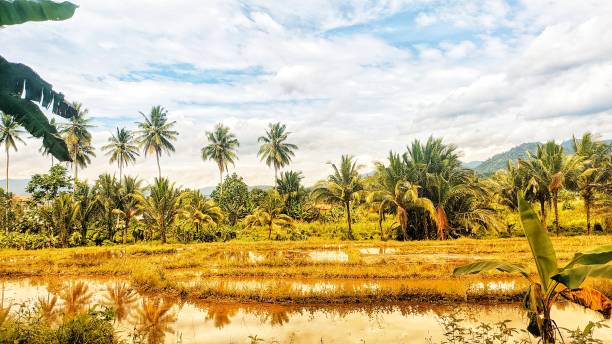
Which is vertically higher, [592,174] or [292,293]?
[592,174]

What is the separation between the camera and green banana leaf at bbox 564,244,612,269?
4555 mm

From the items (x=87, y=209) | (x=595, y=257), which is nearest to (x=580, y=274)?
(x=595, y=257)

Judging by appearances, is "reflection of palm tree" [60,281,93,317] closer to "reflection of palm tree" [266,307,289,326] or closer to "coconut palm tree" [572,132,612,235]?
"reflection of palm tree" [266,307,289,326]

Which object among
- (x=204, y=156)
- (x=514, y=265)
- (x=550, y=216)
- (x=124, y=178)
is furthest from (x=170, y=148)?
(x=514, y=265)

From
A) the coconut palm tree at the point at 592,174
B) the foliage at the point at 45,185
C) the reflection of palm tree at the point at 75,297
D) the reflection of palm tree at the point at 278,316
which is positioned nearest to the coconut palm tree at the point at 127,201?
the foliage at the point at 45,185

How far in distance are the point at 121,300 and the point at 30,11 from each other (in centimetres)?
781

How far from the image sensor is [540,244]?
4.84 m

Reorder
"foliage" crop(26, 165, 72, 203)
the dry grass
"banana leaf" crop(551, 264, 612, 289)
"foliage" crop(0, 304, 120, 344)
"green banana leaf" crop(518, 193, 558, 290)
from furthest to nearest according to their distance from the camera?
"foliage" crop(26, 165, 72, 203)
the dry grass
"foliage" crop(0, 304, 120, 344)
"green banana leaf" crop(518, 193, 558, 290)
"banana leaf" crop(551, 264, 612, 289)

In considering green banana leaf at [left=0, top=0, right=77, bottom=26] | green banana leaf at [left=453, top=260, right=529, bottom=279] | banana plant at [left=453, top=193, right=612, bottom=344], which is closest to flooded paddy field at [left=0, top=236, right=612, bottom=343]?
green banana leaf at [left=453, top=260, right=529, bottom=279]

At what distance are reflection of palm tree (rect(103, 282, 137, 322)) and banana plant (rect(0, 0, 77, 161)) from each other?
4267mm

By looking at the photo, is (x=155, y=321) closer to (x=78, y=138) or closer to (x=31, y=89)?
(x=31, y=89)

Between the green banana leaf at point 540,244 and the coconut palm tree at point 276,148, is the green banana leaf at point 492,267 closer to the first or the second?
the green banana leaf at point 540,244

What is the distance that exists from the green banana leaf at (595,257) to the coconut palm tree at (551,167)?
74.7ft

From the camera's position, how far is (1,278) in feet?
51.9
